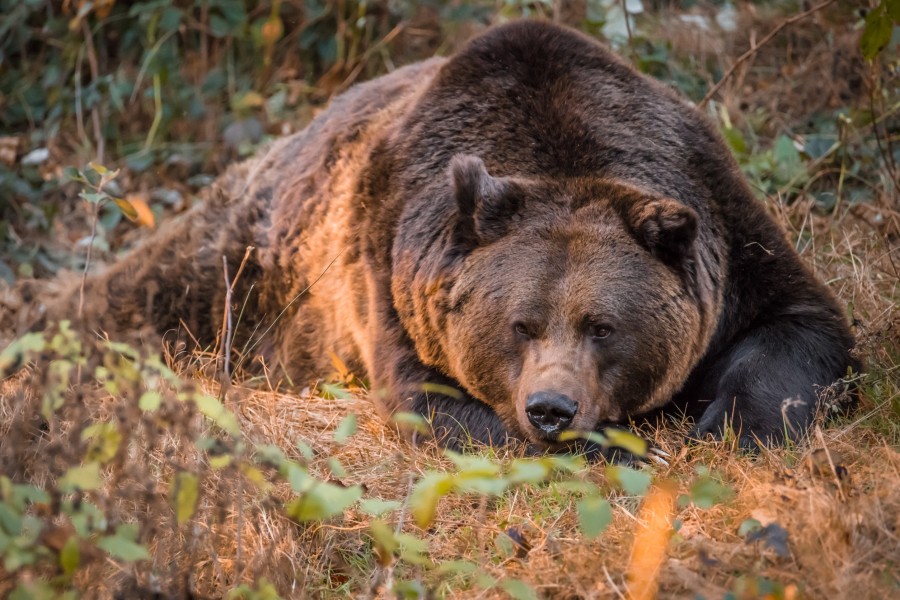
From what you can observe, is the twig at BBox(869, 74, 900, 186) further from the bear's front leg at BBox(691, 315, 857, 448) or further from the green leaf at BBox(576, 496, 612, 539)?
the green leaf at BBox(576, 496, 612, 539)

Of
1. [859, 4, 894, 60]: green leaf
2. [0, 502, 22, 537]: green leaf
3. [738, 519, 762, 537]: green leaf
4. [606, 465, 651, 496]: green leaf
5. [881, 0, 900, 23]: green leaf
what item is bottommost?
[738, 519, 762, 537]: green leaf

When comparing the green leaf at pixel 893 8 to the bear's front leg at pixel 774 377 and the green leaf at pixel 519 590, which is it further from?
the green leaf at pixel 519 590

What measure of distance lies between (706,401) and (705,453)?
722 mm

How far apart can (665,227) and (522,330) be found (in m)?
0.70

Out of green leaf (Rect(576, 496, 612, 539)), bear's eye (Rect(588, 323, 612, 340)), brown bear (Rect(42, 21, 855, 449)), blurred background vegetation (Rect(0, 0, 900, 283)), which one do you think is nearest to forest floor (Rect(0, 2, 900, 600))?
green leaf (Rect(576, 496, 612, 539))

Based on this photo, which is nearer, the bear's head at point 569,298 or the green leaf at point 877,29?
the bear's head at point 569,298

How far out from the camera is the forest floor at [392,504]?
2.86m

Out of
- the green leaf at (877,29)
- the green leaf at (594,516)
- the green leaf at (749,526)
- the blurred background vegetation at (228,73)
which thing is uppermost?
the green leaf at (877,29)

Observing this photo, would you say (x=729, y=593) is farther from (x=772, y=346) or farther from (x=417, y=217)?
(x=417, y=217)

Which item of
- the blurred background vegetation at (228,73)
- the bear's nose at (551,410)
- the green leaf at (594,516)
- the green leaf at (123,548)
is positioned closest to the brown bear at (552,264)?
the bear's nose at (551,410)

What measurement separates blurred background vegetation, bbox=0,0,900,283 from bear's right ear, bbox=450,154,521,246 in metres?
3.10

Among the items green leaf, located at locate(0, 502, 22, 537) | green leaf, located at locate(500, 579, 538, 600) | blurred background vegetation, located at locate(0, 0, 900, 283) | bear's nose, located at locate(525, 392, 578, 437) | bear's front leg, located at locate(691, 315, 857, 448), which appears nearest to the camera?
green leaf, located at locate(0, 502, 22, 537)

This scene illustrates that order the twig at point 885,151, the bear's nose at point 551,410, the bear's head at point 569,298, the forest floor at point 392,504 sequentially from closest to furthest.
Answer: the forest floor at point 392,504 → the bear's nose at point 551,410 → the bear's head at point 569,298 → the twig at point 885,151

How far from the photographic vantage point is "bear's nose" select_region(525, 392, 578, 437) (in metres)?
4.19
